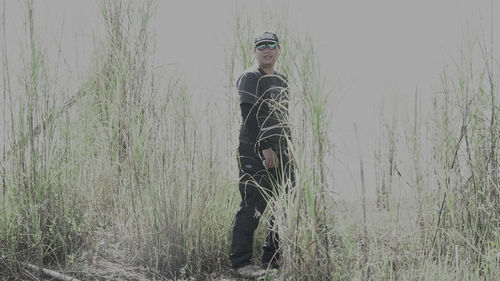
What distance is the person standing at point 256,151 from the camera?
3.90 meters

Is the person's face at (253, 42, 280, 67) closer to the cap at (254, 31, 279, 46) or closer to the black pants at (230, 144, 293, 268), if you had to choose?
the cap at (254, 31, 279, 46)

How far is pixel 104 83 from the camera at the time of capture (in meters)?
5.78

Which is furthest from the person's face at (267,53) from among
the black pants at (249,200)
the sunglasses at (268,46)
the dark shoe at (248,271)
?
the dark shoe at (248,271)

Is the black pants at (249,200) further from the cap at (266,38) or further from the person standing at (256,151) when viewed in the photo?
the cap at (266,38)

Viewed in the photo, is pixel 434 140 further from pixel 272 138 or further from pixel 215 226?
pixel 215 226

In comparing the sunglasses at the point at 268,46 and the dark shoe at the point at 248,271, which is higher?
the sunglasses at the point at 268,46

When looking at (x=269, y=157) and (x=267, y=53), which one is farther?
(x=267, y=53)

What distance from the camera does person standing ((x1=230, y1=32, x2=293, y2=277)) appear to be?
12.8 feet

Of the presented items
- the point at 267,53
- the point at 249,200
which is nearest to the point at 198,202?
the point at 249,200

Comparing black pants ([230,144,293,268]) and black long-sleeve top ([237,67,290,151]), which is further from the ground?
black long-sleeve top ([237,67,290,151])

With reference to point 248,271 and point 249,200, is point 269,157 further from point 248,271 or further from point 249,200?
point 248,271

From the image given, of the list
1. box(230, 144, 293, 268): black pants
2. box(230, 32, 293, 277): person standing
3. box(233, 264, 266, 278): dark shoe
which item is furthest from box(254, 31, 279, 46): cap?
box(233, 264, 266, 278): dark shoe

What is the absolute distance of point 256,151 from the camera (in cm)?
400

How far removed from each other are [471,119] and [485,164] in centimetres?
34
